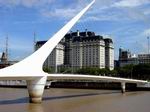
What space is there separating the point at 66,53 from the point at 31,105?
3715 inches

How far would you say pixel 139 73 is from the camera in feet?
269

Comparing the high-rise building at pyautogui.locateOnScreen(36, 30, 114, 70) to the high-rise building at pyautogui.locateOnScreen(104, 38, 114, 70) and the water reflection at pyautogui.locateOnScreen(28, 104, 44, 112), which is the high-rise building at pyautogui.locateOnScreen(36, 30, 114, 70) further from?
the water reflection at pyautogui.locateOnScreen(28, 104, 44, 112)

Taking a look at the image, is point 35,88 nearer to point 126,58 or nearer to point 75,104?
point 75,104

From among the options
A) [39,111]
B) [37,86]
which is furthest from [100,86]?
[39,111]

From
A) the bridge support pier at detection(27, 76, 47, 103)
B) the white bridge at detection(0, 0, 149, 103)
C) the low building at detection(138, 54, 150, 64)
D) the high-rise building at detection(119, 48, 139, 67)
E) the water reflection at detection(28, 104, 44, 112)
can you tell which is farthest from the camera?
the high-rise building at detection(119, 48, 139, 67)

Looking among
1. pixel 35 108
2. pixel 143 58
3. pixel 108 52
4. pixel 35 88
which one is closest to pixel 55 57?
pixel 108 52

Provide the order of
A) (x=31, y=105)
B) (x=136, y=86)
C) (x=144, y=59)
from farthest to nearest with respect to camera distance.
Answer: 1. (x=144, y=59)
2. (x=136, y=86)
3. (x=31, y=105)

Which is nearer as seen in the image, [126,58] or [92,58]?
[92,58]

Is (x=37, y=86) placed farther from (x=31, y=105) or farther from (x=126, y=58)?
(x=126, y=58)

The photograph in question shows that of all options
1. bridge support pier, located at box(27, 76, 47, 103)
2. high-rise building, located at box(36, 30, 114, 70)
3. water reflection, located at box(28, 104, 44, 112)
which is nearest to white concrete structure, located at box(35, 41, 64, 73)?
high-rise building, located at box(36, 30, 114, 70)

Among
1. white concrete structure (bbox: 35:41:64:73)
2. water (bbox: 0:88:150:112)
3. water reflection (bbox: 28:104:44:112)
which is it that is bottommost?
water (bbox: 0:88:150:112)

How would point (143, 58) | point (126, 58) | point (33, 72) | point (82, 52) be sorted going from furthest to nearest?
1. point (126, 58)
2. point (143, 58)
3. point (82, 52)
4. point (33, 72)

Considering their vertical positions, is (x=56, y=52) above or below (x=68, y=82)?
above

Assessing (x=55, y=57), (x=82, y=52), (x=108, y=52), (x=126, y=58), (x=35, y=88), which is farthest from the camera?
(x=126, y=58)
